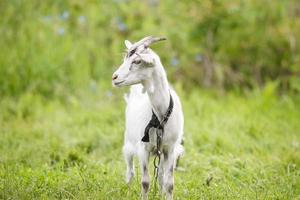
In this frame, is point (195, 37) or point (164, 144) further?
point (195, 37)

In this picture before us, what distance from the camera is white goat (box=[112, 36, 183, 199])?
492cm

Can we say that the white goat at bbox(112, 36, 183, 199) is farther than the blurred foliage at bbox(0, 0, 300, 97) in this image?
No

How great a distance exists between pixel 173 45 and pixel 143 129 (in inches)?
214

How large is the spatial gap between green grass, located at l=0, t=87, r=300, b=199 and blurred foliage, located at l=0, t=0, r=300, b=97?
1.43 feet

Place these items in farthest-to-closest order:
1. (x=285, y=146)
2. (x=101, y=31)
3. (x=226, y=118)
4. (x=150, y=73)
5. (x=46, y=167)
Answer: (x=101, y=31) → (x=226, y=118) → (x=285, y=146) → (x=46, y=167) → (x=150, y=73)

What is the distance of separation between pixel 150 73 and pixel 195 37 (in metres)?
5.26

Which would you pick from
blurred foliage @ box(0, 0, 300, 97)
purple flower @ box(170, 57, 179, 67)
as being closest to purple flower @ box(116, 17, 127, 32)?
blurred foliage @ box(0, 0, 300, 97)

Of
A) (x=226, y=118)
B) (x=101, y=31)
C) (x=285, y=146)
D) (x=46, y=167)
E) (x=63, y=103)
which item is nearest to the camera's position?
(x=46, y=167)

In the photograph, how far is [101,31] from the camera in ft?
36.2

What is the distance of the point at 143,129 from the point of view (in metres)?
5.39

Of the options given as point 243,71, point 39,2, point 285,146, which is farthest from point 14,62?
point 285,146

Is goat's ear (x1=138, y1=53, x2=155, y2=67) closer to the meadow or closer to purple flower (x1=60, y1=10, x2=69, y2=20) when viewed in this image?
the meadow

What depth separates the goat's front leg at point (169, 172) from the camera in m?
5.37

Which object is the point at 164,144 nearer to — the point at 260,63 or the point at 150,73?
the point at 150,73
